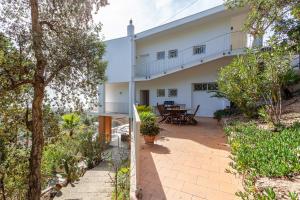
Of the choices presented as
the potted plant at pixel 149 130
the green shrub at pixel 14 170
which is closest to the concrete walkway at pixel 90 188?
the green shrub at pixel 14 170

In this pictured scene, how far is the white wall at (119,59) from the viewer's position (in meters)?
16.6

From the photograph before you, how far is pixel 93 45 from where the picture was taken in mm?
7684

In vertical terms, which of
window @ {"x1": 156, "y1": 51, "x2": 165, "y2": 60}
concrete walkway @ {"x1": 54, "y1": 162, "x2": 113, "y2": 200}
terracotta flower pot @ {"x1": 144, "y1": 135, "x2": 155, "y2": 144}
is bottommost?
concrete walkway @ {"x1": 54, "y1": 162, "x2": 113, "y2": 200}

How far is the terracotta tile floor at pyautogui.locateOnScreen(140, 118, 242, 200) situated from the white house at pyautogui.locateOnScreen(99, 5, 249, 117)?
6.68 meters

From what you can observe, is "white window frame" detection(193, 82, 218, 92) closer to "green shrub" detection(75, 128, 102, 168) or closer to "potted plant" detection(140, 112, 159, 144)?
"green shrub" detection(75, 128, 102, 168)

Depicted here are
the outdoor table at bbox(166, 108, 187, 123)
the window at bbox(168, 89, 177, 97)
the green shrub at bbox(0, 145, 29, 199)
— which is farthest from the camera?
the window at bbox(168, 89, 177, 97)

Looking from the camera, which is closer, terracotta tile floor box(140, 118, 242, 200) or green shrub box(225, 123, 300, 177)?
green shrub box(225, 123, 300, 177)

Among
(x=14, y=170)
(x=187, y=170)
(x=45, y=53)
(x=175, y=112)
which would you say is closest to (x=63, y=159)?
(x=14, y=170)

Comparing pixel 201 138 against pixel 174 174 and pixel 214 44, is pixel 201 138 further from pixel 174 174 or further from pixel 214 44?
pixel 214 44

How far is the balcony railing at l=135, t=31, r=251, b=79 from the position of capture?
13.7 meters

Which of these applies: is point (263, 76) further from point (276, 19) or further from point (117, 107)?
point (117, 107)

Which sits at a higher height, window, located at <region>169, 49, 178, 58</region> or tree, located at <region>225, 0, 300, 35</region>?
window, located at <region>169, 49, 178, 58</region>

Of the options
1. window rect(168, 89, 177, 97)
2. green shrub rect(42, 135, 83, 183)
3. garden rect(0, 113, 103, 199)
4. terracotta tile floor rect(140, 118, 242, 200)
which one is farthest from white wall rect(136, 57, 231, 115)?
green shrub rect(42, 135, 83, 183)

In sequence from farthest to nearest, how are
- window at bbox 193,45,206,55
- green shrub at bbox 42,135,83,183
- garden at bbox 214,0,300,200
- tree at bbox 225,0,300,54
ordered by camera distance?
window at bbox 193,45,206,55, green shrub at bbox 42,135,83,183, tree at bbox 225,0,300,54, garden at bbox 214,0,300,200
